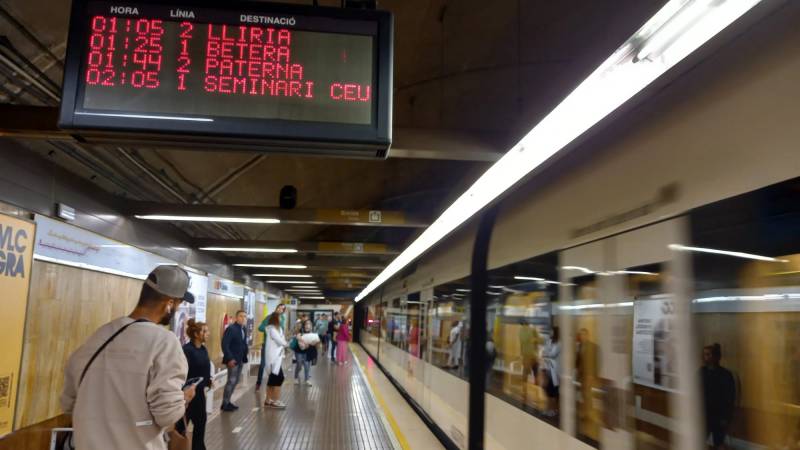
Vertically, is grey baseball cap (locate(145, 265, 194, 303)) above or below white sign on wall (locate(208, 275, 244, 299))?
below

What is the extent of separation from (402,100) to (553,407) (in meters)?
4.38

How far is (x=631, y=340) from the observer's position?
2.69m

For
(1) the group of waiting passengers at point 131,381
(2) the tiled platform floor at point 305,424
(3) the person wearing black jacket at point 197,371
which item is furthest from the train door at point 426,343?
(1) the group of waiting passengers at point 131,381

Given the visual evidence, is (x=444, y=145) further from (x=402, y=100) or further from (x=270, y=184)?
(x=270, y=184)

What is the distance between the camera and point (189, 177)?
8305mm

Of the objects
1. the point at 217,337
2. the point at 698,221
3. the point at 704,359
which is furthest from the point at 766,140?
the point at 217,337

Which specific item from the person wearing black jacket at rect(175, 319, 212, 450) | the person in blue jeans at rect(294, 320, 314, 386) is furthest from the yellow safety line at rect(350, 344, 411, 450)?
the person wearing black jacket at rect(175, 319, 212, 450)

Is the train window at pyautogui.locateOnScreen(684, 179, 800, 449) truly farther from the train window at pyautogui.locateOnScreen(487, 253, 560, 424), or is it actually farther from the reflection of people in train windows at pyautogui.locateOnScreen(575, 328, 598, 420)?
the train window at pyautogui.locateOnScreen(487, 253, 560, 424)

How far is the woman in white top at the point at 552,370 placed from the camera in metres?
3.70

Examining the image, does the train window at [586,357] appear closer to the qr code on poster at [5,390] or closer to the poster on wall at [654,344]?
the poster on wall at [654,344]

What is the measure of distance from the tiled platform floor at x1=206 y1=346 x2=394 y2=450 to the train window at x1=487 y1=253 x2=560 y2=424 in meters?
2.20

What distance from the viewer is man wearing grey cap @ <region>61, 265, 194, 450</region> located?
6.56 ft

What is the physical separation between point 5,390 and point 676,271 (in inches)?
192

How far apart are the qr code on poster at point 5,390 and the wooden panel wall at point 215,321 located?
6.70 m
